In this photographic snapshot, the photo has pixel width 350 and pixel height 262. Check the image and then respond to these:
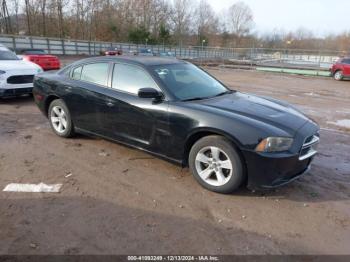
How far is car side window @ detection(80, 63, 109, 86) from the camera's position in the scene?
4973 mm

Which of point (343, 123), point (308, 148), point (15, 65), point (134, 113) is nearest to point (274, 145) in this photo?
point (308, 148)

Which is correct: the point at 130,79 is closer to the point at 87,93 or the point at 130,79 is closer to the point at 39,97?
the point at 87,93

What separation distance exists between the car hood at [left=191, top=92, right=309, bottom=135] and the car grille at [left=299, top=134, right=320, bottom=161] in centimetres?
21

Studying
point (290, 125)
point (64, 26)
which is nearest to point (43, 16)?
point (64, 26)

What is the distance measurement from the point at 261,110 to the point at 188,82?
46.7 inches


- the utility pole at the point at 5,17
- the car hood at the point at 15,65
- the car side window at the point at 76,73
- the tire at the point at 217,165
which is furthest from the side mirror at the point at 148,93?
the utility pole at the point at 5,17

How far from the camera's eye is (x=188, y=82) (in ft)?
15.5

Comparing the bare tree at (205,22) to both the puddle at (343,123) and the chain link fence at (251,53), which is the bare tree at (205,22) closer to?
the chain link fence at (251,53)

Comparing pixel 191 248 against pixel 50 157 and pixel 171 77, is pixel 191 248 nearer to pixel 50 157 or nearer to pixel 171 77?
pixel 171 77

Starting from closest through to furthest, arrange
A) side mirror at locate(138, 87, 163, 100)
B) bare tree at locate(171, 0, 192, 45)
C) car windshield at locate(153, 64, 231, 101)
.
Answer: side mirror at locate(138, 87, 163, 100), car windshield at locate(153, 64, 231, 101), bare tree at locate(171, 0, 192, 45)

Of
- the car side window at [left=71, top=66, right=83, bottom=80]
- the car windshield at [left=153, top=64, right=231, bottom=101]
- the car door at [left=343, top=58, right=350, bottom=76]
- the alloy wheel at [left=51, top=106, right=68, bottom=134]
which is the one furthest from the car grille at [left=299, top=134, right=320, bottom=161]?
the car door at [left=343, top=58, right=350, bottom=76]

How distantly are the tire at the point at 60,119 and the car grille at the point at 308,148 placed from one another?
3.78 metres

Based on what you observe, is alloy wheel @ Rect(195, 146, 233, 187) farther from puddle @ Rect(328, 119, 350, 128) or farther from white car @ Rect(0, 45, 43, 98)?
white car @ Rect(0, 45, 43, 98)

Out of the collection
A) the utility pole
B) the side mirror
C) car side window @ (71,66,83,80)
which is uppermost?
the utility pole
